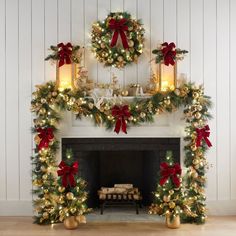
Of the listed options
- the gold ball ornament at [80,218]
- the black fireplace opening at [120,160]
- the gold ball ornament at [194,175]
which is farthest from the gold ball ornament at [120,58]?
the gold ball ornament at [80,218]

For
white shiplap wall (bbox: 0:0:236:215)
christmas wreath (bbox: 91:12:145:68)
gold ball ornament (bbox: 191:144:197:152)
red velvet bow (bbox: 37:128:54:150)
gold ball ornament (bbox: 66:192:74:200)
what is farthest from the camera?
white shiplap wall (bbox: 0:0:236:215)

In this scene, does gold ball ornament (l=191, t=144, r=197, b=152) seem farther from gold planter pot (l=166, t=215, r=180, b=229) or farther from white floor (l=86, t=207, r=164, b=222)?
white floor (l=86, t=207, r=164, b=222)

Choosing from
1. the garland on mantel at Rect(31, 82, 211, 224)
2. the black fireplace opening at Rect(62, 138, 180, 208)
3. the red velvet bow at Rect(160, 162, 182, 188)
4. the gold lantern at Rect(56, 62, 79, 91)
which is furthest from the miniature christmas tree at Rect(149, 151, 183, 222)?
the gold lantern at Rect(56, 62, 79, 91)

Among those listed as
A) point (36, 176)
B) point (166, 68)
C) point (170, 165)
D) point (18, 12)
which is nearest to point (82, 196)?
point (36, 176)

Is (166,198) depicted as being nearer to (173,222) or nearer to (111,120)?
(173,222)

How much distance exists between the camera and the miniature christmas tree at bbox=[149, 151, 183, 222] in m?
4.88

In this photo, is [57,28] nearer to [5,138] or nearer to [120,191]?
[5,138]

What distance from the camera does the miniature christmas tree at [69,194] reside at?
15.9ft

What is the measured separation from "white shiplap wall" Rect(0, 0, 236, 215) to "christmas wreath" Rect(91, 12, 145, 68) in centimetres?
13

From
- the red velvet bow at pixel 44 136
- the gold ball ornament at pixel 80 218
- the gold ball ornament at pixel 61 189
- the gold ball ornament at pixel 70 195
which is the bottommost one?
the gold ball ornament at pixel 80 218

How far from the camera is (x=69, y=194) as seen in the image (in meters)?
4.84

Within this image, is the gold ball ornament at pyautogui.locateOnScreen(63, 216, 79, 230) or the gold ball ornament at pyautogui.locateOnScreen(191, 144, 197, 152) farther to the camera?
the gold ball ornament at pyautogui.locateOnScreen(191, 144, 197, 152)

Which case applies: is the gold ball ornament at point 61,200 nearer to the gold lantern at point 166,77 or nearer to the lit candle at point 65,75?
the lit candle at point 65,75

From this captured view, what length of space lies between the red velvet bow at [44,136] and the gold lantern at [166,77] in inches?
50.6
